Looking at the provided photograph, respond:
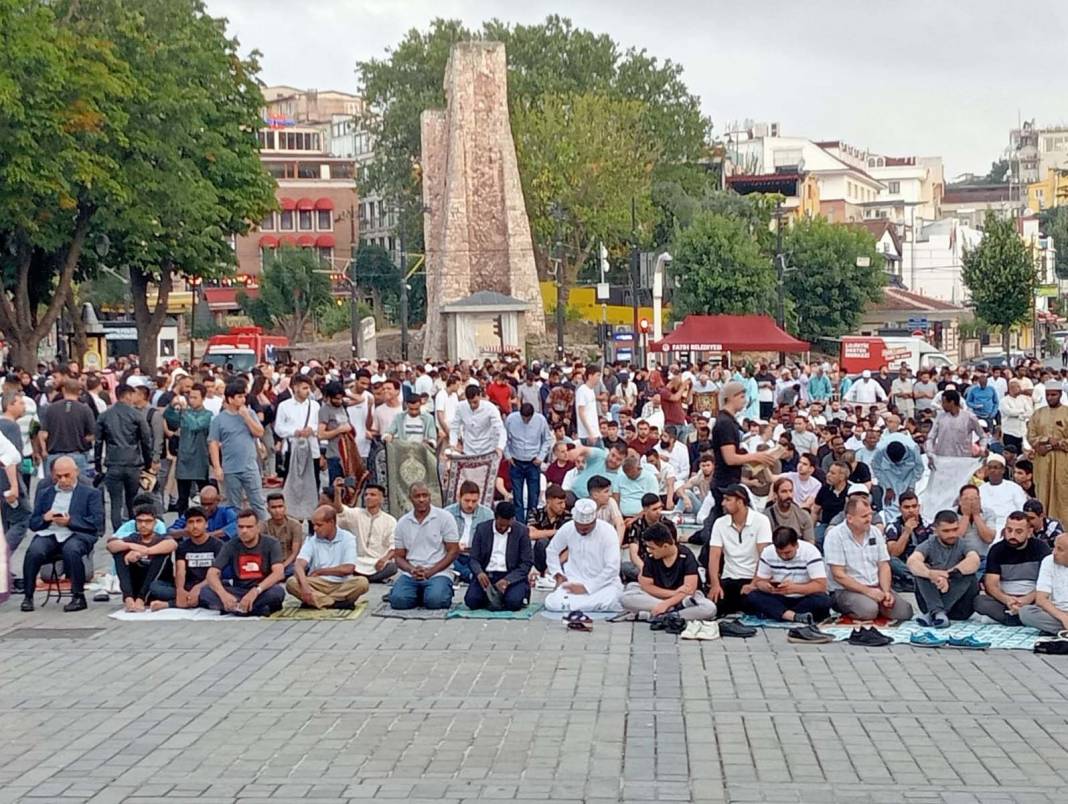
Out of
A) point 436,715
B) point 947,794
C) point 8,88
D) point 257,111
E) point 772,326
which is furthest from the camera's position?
point 257,111

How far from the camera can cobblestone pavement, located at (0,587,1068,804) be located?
8.27 meters

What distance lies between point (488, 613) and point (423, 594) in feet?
2.10

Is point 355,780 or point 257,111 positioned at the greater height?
point 257,111

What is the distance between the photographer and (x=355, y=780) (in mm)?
8375

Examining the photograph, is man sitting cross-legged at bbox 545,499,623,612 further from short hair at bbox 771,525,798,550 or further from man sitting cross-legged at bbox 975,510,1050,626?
man sitting cross-legged at bbox 975,510,1050,626

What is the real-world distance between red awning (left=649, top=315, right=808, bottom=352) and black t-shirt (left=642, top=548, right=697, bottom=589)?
26.2 metres

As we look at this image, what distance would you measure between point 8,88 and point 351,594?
24.4m

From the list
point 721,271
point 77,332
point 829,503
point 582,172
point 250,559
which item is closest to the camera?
point 250,559

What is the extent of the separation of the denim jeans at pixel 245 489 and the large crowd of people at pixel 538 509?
23mm

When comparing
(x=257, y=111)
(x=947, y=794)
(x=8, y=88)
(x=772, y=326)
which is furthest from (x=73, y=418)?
(x=257, y=111)

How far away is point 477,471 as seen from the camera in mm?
18312

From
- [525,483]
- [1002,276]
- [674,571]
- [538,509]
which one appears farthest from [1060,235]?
[674,571]

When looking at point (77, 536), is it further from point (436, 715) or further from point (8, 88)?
point (8, 88)

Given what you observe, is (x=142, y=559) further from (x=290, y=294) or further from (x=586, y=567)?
(x=290, y=294)
